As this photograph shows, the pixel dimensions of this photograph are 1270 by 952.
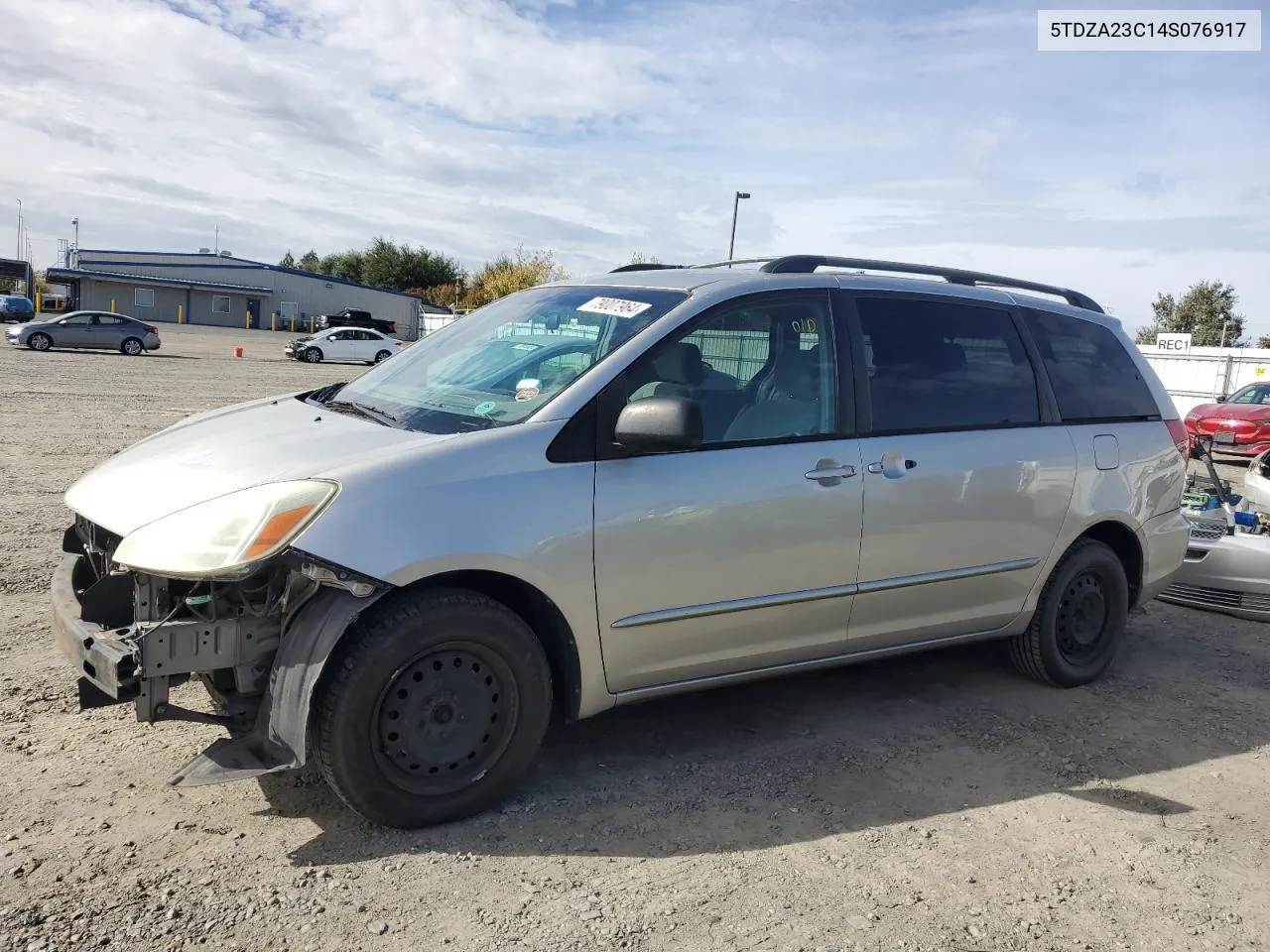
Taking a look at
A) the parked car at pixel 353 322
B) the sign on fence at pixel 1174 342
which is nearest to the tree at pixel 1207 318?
the sign on fence at pixel 1174 342

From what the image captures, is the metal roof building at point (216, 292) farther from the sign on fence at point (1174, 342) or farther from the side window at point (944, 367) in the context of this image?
the side window at point (944, 367)

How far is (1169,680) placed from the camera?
18.0 feet

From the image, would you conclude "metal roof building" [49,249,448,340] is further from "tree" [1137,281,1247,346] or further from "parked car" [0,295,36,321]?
"tree" [1137,281,1247,346]

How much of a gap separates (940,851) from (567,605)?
4.87 feet

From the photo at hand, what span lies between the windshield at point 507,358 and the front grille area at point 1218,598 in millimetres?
4825

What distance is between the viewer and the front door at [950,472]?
4.29 metres

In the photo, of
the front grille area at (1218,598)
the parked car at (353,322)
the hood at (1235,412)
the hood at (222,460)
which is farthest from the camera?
the parked car at (353,322)

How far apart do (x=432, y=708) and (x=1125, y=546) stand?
3.80m

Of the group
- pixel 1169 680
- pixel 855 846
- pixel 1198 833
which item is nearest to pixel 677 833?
pixel 855 846

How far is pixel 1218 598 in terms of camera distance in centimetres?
689

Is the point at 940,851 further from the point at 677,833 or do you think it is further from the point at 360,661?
the point at 360,661

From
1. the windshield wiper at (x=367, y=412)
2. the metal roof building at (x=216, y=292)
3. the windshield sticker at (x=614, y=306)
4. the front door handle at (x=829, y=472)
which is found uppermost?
the metal roof building at (x=216, y=292)

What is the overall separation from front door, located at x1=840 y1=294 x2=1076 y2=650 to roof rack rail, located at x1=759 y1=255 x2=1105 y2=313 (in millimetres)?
223

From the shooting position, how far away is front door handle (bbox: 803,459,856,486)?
4.03 meters
